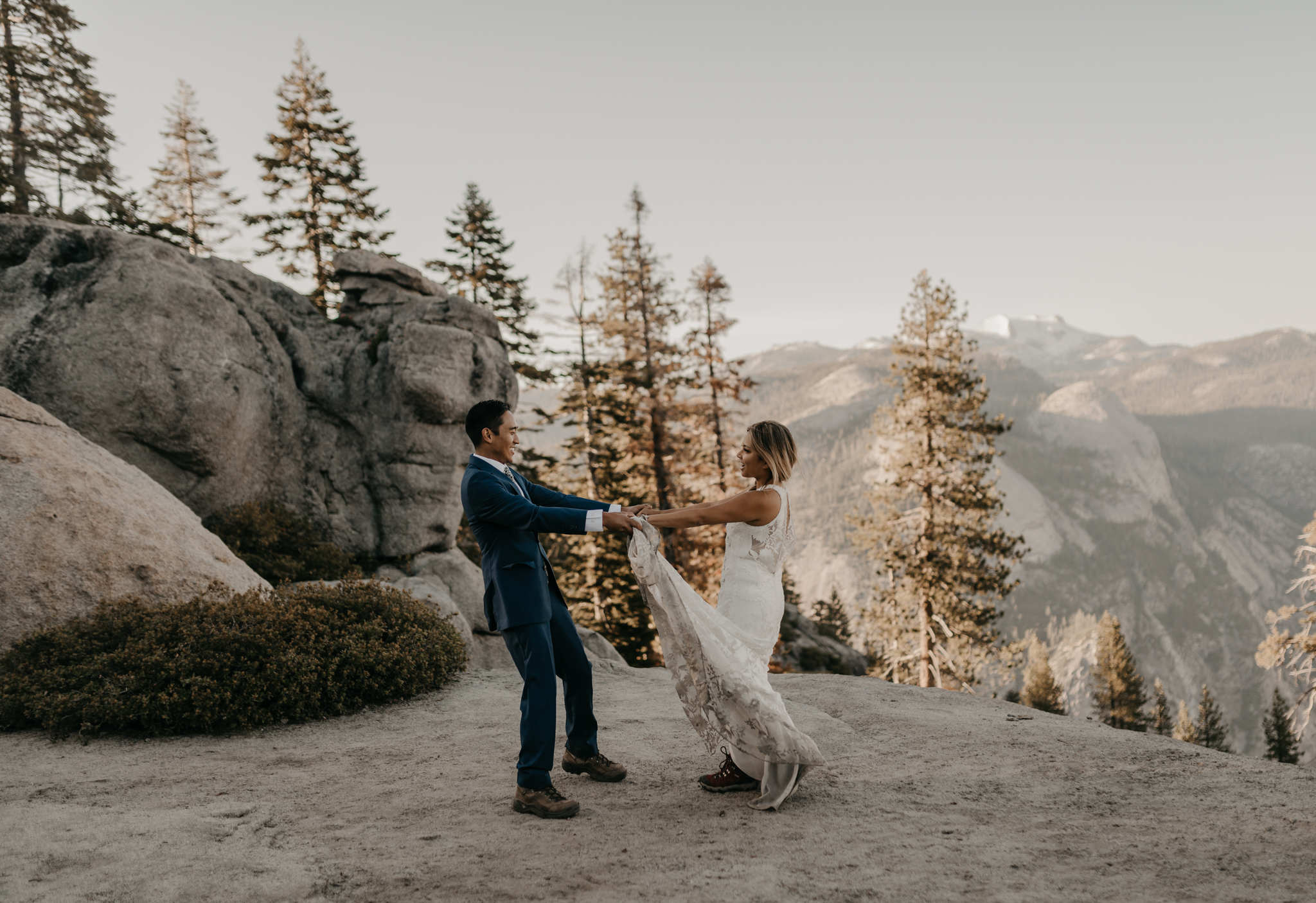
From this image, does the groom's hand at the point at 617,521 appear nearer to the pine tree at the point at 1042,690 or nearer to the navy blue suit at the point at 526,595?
the navy blue suit at the point at 526,595

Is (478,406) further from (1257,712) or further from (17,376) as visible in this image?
(1257,712)

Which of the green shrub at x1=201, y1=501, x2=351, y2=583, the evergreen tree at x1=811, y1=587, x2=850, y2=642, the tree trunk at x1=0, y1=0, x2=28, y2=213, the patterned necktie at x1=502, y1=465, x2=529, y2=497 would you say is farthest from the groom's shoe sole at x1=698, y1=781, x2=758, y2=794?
the evergreen tree at x1=811, y1=587, x2=850, y2=642

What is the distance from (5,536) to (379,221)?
82.4 feet

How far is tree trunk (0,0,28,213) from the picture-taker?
2131cm

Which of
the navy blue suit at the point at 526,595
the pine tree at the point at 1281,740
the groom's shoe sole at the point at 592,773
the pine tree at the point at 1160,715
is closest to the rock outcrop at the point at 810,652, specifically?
the groom's shoe sole at the point at 592,773

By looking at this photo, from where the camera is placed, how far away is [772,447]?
205 inches

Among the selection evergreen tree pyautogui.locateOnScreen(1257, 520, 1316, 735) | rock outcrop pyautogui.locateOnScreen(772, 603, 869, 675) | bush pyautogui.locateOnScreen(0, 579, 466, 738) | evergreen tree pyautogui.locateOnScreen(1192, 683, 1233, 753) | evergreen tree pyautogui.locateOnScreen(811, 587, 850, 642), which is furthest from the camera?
evergreen tree pyautogui.locateOnScreen(1192, 683, 1233, 753)

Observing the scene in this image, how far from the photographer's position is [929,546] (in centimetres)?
2497

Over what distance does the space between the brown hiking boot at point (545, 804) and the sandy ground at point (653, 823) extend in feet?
0.38

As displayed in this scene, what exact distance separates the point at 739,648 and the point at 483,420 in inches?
99.7

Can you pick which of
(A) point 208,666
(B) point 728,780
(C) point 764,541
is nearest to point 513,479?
(C) point 764,541

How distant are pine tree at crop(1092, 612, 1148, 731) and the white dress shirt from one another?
5691cm

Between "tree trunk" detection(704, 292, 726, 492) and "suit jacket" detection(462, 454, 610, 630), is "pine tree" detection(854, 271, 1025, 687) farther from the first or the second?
"suit jacket" detection(462, 454, 610, 630)

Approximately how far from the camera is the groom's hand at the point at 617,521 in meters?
5.21
